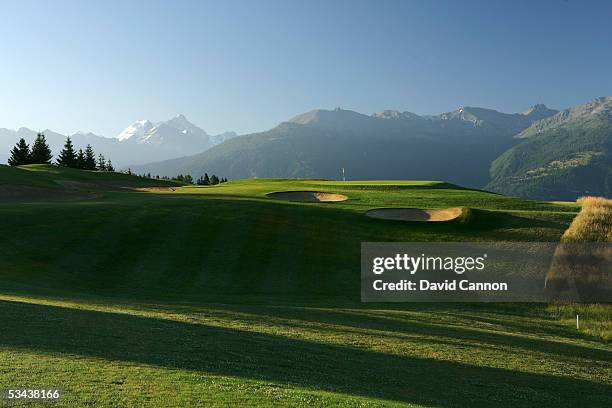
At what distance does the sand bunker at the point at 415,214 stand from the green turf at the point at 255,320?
1.66 metres

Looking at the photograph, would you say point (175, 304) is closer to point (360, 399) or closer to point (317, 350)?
point (317, 350)

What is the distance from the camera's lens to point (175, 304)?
21844 mm

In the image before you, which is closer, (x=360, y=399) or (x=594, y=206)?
(x=360, y=399)

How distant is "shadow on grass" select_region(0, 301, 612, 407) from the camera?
41.8 ft

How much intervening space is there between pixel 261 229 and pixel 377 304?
12.9m

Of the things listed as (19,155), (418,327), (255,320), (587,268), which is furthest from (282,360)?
(19,155)

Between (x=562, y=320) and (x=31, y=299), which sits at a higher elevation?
(x=31, y=299)

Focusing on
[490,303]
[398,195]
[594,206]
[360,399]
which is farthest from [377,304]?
Answer: [398,195]

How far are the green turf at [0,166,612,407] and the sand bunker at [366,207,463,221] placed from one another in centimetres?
166

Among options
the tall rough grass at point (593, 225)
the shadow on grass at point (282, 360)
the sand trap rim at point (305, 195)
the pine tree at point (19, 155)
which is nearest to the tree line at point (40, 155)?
the pine tree at point (19, 155)

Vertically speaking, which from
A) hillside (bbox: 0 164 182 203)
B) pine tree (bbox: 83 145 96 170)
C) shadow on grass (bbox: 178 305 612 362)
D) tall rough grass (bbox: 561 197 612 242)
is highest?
pine tree (bbox: 83 145 96 170)

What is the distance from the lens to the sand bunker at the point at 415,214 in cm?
4178

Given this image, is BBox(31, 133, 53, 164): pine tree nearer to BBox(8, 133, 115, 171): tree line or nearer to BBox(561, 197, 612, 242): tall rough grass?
BBox(8, 133, 115, 171): tree line

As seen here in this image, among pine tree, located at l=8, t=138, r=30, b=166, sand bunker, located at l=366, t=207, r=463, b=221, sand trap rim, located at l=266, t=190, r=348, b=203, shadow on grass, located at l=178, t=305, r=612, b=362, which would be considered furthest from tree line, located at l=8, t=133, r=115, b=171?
shadow on grass, located at l=178, t=305, r=612, b=362
